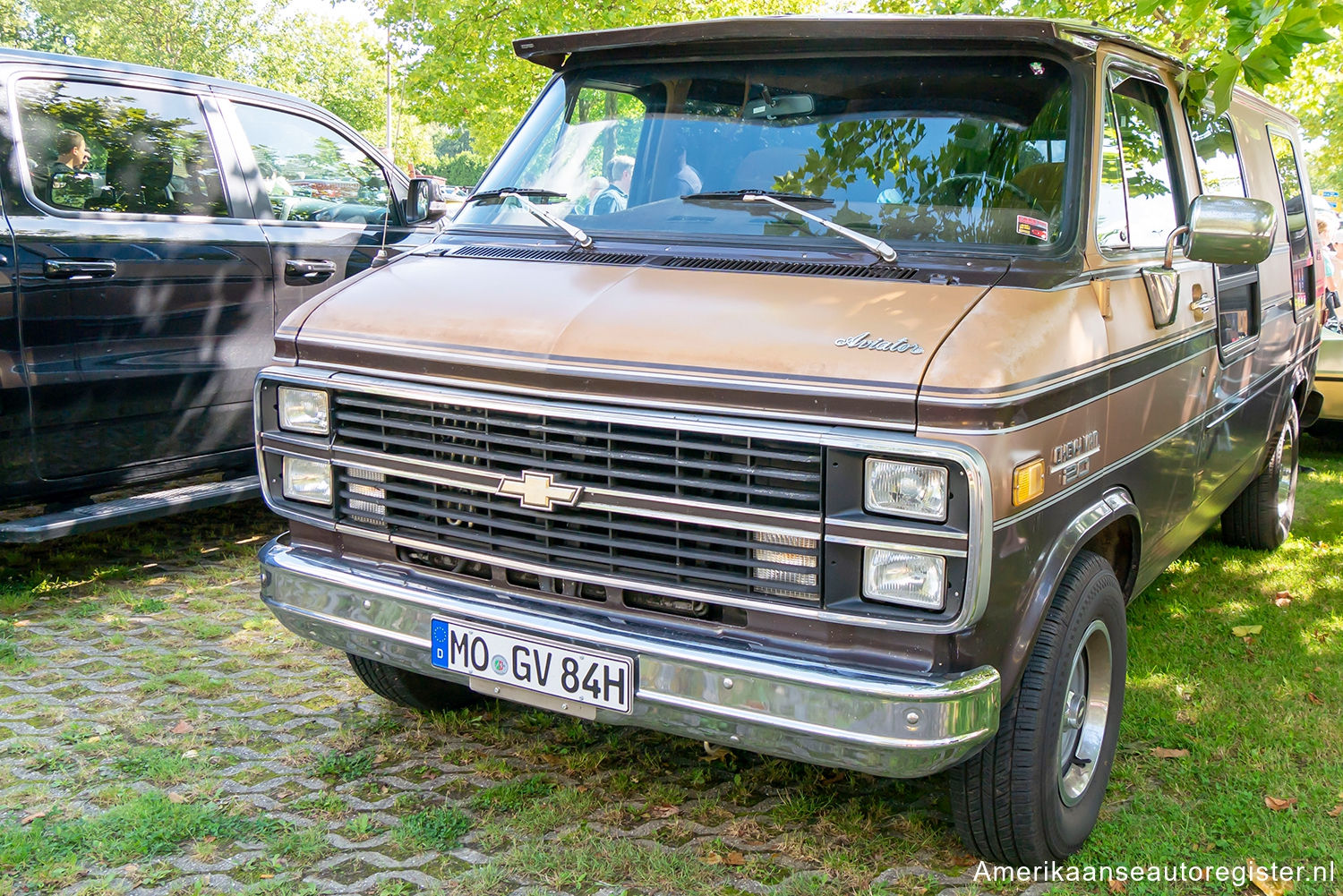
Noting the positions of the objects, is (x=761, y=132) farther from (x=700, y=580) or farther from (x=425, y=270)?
(x=700, y=580)

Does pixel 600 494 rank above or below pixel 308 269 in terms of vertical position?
below

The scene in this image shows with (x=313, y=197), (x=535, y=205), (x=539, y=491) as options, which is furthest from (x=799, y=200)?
(x=313, y=197)

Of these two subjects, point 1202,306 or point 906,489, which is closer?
point 906,489

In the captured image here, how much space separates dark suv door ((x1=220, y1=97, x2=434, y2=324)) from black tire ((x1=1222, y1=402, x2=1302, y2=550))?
4757 mm

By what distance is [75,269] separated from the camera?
16.2 ft

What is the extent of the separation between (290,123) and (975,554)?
199 inches

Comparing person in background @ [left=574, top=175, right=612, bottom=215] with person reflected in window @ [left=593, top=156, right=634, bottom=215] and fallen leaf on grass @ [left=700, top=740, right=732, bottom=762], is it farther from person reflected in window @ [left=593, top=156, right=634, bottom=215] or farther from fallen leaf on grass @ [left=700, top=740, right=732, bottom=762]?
fallen leaf on grass @ [left=700, top=740, right=732, bottom=762]

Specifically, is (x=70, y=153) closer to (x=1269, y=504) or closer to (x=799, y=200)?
(x=799, y=200)

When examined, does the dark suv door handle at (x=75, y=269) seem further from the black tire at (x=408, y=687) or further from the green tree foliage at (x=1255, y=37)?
the green tree foliage at (x=1255, y=37)

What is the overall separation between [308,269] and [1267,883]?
201 inches

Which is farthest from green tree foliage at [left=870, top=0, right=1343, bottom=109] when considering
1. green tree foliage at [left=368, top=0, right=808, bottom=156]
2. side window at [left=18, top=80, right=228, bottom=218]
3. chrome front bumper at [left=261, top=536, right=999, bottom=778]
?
green tree foliage at [left=368, top=0, right=808, bottom=156]

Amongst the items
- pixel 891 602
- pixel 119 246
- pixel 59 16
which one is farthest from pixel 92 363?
pixel 59 16

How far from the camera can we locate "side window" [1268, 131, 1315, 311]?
6039mm

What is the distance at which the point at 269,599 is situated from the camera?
3.48 m
